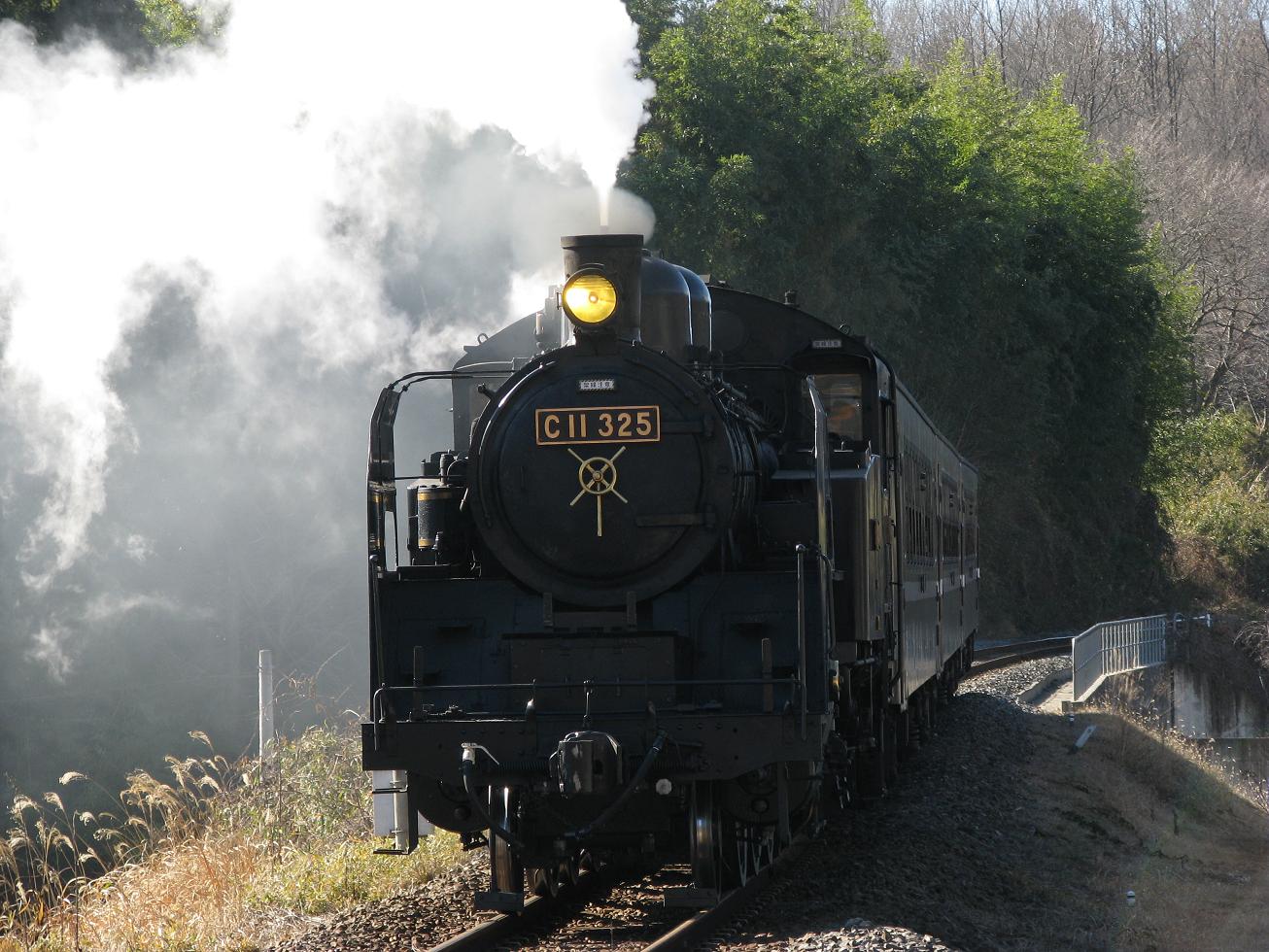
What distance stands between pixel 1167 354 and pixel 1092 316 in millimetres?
4070

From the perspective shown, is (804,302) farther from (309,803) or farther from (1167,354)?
(309,803)

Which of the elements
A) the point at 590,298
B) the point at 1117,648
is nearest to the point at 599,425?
the point at 590,298

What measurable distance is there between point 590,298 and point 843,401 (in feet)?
6.71

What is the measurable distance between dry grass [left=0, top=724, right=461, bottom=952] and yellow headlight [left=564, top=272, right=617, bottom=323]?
2.89m

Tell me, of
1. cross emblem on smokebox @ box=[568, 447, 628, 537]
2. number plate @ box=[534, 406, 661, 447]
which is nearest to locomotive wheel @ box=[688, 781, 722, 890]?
cross emblem on smokebox @ box=[568, 447, 628, 537]

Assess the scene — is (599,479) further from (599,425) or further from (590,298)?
(590,298)

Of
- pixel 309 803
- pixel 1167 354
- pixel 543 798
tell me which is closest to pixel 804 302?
pixel 1167 354

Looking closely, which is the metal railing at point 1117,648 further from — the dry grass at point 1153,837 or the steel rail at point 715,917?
the steel rail at point 715,917

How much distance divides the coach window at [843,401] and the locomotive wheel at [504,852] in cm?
296

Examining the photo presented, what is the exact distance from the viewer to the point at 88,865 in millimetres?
18125

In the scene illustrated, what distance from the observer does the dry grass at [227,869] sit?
268 inches

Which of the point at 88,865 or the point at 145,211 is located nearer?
the point at 88,865

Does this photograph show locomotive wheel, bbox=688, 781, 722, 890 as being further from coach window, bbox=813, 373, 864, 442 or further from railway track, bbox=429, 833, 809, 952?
coach window, bbox=813, 373, 864, 442

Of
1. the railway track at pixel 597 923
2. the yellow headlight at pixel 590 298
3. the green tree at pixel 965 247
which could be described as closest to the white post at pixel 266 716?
the railway track at pixel 597 923
